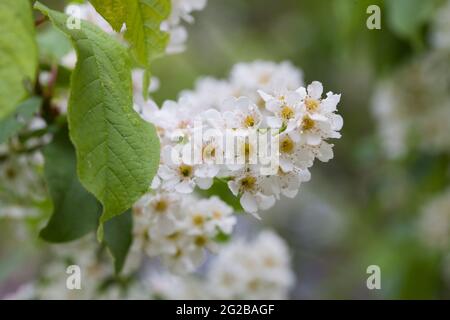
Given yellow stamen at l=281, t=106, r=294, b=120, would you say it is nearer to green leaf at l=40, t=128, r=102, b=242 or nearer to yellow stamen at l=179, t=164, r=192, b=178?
yellow stamen at l=179, t=164, r=192, b=178

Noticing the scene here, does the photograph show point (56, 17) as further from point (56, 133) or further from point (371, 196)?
point (371, 196)

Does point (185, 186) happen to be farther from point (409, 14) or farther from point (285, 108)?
point (409, 14)

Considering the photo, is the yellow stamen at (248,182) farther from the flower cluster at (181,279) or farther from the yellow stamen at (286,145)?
the flower cluster at (181,279)

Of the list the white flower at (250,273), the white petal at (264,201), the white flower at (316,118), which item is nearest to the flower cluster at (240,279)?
the white flower at (250,273)

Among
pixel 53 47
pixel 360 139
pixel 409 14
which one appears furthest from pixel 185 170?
pixel 360 139

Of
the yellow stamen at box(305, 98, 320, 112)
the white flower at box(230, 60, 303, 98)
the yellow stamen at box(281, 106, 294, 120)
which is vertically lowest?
the yellow stamen at box(281, 106, 294, 120)

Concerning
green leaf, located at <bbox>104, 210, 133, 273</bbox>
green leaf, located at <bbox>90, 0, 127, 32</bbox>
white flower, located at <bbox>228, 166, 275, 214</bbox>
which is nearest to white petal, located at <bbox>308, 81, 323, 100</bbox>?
white flower, located at <bbox>228, 166, 275, 214</bbox>
